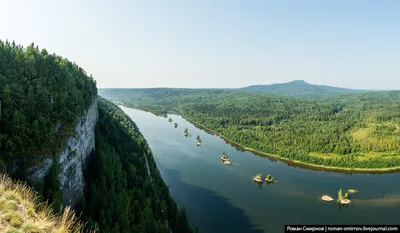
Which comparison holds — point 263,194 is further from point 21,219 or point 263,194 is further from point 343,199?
point 21,219

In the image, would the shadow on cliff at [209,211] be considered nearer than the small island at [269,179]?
Yes

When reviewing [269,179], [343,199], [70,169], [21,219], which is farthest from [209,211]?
[21,219]

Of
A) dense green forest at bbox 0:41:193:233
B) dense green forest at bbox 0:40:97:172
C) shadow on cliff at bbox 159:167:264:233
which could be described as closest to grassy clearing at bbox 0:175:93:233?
dense green forest at bbox 0:41:193:233

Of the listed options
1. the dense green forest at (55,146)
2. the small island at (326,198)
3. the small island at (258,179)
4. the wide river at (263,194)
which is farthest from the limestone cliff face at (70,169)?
the small island at (326,198)

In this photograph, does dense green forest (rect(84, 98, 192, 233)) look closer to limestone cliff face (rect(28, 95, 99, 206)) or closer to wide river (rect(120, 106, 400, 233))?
limestone cliff face (rect(28, 95, 99, 206))

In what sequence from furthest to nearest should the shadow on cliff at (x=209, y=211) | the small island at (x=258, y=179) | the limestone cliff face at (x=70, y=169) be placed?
the small island at (x=258, y=179) → the shadow on cliff at (x=209, y=211) → the limestone cliff face at (x=70, y=169)

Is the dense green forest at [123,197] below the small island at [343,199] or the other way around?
the other way around

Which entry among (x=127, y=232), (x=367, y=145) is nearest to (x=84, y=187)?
(x=127, y=232)

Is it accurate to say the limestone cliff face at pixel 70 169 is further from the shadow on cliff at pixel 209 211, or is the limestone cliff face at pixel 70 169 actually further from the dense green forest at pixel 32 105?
the shadow on cliff at pixel 209 211

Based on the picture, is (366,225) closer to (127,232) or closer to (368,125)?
(127,232)
